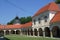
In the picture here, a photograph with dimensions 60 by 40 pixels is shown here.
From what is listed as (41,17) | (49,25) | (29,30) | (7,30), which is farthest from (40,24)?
(7,30)

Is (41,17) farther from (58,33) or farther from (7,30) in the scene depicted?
(7,30)

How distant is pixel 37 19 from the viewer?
4550cm

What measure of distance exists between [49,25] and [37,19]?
274 inches

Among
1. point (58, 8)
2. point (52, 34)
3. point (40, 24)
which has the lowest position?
point (52, 34)

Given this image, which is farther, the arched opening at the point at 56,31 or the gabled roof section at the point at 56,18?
the arched opening at the point at 56,31

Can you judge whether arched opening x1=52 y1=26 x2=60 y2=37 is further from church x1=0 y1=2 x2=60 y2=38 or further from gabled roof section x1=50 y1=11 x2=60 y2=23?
gabled roof section x1=50 y1=11 x2=60 y2=23

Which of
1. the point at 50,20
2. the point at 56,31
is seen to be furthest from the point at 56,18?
the point at 56,31

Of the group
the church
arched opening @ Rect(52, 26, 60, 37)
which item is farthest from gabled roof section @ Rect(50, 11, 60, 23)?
arched opening @ Rect(52, 26, 60, 37)

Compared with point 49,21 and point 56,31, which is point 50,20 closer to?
point 49,21

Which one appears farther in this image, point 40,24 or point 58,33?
point 40,24

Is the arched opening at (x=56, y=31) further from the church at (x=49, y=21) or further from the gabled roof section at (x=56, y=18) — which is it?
the gabled roof section at (x=56, y=18)

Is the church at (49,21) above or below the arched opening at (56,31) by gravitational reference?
above

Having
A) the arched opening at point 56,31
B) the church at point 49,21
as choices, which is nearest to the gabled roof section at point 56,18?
the church at point 49,21

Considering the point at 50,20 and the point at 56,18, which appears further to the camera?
the point at 50,20
